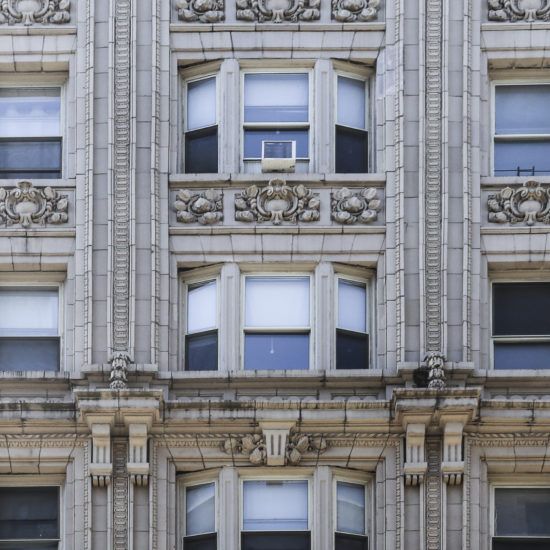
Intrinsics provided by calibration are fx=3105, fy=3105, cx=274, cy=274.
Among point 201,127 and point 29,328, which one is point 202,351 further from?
point 201,127

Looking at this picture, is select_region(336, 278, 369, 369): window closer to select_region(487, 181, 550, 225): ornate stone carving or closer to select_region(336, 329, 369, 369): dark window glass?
select_region(336, 329, 369, 369): dark window glass

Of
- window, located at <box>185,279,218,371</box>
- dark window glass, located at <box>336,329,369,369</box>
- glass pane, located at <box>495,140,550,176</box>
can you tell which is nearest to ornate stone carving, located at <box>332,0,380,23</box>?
glass pane, located at <box>495,140,550,176</box>

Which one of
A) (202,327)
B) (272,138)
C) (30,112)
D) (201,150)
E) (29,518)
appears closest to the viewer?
(29,518)

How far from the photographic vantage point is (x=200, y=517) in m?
45.6

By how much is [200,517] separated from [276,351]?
2795 millimetres

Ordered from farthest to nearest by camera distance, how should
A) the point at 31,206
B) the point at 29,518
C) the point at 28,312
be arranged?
1. the point at 28,312
2. the point at 31,206
3. the point at 29,518

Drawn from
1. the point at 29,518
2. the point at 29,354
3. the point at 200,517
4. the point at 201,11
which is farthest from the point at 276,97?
the point at 29,518

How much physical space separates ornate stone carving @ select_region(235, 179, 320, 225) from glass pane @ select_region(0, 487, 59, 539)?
510 centimetres

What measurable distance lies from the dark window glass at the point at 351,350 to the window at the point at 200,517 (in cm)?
273

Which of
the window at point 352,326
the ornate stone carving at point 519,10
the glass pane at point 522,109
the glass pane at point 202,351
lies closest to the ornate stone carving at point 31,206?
the glass pane at point 202,351

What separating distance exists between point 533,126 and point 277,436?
6.61m

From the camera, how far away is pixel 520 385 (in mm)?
45844

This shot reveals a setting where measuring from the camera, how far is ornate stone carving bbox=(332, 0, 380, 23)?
47.8 metres

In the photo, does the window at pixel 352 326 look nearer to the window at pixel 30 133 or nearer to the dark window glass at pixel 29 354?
the dark window glass at pixel 29 354
